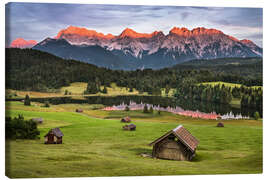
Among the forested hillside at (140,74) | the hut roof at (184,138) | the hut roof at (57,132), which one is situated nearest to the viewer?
the hut roof at (184,138)

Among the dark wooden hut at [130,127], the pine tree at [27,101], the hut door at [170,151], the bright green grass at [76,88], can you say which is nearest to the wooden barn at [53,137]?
the pine tree at [27,101]

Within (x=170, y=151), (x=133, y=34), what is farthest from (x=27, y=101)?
(x=170, y=151)

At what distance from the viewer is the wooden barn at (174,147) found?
51.4ft

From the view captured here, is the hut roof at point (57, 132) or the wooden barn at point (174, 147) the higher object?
the hut roof at point (57, 132)

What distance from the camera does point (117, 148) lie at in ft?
56.1

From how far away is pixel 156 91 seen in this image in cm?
2003

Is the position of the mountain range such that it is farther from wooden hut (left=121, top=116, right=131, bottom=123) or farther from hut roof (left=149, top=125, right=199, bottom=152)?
hut roof (left=149, top=125, right=199, bottom=152)

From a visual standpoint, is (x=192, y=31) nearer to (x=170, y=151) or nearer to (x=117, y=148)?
(x=170, y=151)

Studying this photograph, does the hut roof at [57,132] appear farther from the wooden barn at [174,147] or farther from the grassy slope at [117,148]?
the wooden barn at [174,147]

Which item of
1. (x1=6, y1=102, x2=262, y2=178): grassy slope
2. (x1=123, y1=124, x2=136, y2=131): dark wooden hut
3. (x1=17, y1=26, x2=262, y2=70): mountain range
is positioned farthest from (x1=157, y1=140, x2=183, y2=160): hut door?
(x1=17, y1=26, x2=262, y2=70): mountain range

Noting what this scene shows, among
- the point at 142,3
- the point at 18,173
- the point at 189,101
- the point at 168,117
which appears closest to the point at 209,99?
the point at 189,101

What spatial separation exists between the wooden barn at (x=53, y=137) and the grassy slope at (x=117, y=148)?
0.76 feet

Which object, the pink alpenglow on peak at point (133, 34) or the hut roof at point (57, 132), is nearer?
the hut roof at point (57, 132)

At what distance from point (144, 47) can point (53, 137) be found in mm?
6802
